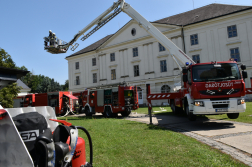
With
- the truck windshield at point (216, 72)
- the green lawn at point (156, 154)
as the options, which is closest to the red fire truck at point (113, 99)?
the truck windshield at point (216, 72)

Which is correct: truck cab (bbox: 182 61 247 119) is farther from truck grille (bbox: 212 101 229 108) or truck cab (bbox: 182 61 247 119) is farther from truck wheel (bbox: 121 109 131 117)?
truck wheel (bbox: 121 109 131 117)

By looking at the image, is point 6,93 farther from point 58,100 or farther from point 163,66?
point 163,66

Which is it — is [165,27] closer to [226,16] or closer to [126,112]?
[226,16]

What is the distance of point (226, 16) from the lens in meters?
26.3

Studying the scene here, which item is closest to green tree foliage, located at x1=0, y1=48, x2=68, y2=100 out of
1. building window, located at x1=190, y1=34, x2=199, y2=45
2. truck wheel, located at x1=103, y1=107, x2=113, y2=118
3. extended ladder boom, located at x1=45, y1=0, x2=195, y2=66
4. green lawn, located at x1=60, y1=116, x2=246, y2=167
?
extended ladder boom, located at x1=45, y1=0, x2=195, y2=66

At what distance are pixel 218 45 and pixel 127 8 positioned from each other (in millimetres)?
18541

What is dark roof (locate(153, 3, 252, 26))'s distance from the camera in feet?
88.1

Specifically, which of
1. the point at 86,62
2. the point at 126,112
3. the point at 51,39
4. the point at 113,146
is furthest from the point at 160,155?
the point at 86,62

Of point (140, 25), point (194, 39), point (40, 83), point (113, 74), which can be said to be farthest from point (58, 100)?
point (40, 83)

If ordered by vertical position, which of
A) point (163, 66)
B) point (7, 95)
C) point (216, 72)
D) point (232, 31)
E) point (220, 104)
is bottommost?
point (220, 104)

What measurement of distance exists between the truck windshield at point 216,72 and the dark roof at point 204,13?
2213cm

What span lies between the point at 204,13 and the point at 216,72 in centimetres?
2549

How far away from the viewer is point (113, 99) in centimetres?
1536

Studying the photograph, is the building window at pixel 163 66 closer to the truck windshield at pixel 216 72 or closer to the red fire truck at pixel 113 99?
the red fire truck at pixel 113 99
